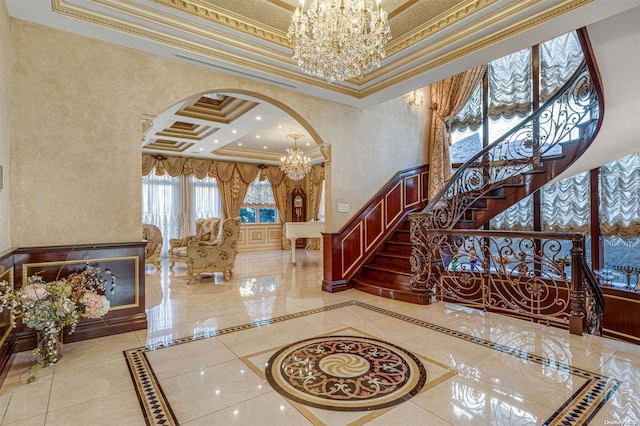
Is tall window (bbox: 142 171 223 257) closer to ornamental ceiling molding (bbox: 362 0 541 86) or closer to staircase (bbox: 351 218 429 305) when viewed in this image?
staircase (bbox: 351 218 429 305)

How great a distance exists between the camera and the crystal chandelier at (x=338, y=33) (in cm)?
263

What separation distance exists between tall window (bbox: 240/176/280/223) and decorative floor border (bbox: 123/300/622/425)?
8.22 metres

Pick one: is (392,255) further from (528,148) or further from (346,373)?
(346,373)

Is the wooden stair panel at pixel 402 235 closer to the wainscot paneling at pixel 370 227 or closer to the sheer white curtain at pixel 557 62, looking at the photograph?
the wainscot paneling at pixel 370 227

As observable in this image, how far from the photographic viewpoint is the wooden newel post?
309cm

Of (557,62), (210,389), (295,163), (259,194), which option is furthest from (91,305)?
(259,194)

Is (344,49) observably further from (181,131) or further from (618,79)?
(181,131)

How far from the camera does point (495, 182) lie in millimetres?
5281

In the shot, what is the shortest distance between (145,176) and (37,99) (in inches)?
265

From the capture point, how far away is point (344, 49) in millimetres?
2787

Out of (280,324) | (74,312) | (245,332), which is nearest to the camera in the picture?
(74,312)

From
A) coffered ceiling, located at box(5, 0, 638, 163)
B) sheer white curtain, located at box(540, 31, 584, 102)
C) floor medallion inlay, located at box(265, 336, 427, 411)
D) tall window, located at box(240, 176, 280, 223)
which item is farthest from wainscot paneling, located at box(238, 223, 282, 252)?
sheer white curtain, located at box(540, 31, 584, 102)

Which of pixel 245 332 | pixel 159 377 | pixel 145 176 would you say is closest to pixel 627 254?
pixel 245 332

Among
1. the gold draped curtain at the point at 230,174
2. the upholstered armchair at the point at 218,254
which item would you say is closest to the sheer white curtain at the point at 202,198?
the gold draped curtain at the point at 230,174
